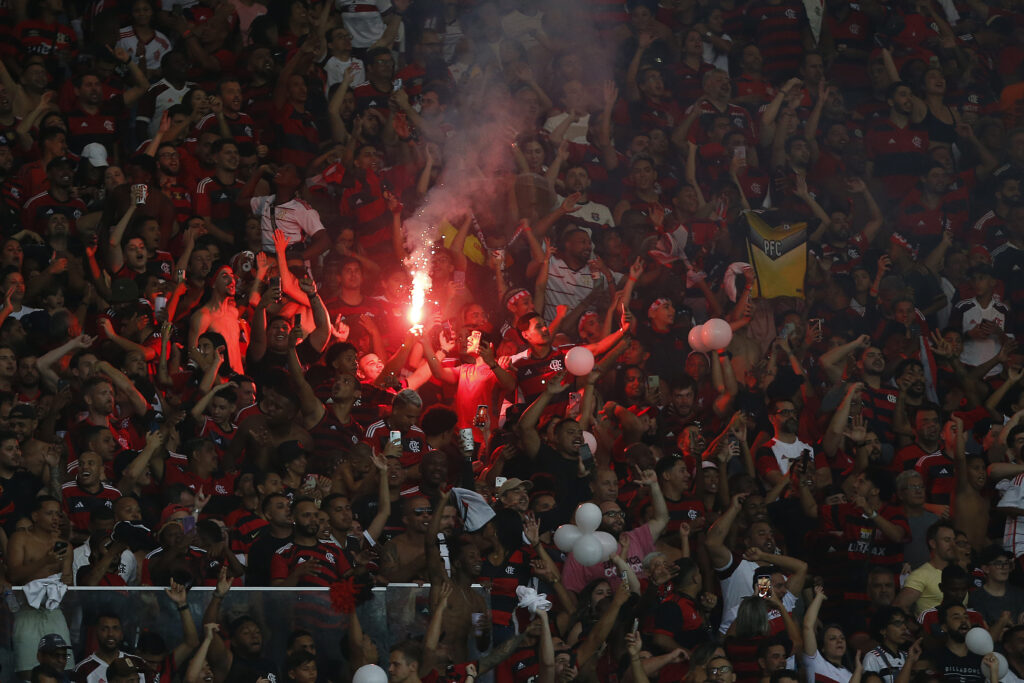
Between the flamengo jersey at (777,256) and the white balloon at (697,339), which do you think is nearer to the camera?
the white balloon at (697,339)

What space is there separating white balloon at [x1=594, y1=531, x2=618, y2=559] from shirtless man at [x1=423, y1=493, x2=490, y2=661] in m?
0.69

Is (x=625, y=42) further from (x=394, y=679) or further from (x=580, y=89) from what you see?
(x=394, y=679)

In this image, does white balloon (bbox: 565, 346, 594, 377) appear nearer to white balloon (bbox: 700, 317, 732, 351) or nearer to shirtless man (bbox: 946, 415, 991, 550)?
white balloon (bbox: 700, 317, 732, 351)

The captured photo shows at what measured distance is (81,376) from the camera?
10609 mm

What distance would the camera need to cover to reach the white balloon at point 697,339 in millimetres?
11906

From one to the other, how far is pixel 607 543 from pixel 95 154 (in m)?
5.02

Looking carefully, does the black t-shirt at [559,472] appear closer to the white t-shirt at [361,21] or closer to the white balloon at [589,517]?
the white balloon at [589,517]

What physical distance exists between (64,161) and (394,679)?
195 inches

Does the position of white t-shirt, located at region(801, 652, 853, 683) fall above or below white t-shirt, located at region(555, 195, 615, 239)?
below

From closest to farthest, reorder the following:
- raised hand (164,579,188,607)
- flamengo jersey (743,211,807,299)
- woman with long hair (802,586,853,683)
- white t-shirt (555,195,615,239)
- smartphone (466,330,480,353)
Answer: raised hand (164,579,188,607) → woman with long hair (802,586,853,683) → smartphone (466,330,480,353) → flamengo jersey (743,211,807,299) → white t-shirt (555,195,615,239)

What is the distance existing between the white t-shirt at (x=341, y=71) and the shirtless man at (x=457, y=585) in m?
4.89

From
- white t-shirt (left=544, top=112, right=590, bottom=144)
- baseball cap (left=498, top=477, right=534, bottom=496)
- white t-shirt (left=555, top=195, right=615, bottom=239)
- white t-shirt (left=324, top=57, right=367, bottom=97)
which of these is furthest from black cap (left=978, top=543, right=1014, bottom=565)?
white t-shirt (left=324, top=57, right=367, bottom=97)

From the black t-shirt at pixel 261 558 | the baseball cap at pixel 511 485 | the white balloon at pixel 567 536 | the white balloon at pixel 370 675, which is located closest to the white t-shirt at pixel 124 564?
the black t-shirt at pixel 261 558

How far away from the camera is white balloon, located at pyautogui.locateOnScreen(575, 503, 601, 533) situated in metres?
9.89
